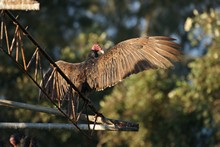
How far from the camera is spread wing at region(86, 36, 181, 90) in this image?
10.1 m

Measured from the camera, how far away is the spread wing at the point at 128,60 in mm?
10125

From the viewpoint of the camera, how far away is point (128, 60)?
10.6 m

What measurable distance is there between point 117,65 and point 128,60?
167mm

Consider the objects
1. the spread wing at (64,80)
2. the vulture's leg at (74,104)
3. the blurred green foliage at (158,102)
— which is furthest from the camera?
the blurred green foliage at (158,102)

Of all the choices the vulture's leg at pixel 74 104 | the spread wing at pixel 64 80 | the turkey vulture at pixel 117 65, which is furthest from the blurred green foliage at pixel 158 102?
the vulture's leg at pixel 74 104

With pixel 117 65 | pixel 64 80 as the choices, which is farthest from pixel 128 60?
pixel 64 80

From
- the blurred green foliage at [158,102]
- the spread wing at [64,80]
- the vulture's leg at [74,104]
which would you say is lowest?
the vulture's leg at [74,104]

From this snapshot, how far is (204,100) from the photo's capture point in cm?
1770

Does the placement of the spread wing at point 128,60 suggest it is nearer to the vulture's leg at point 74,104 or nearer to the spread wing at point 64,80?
the spread wing at point 64,80

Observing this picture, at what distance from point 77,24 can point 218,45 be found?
1696 cm

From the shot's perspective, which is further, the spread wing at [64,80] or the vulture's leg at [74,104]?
the spread wing at [64,80]

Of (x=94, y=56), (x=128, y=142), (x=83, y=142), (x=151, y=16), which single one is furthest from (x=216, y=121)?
(x=151, y=16)

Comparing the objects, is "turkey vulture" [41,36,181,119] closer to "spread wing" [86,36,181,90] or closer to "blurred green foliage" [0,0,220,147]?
"spread wing" [86,36,181,90]

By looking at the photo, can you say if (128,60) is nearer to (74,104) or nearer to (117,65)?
(117,65)
